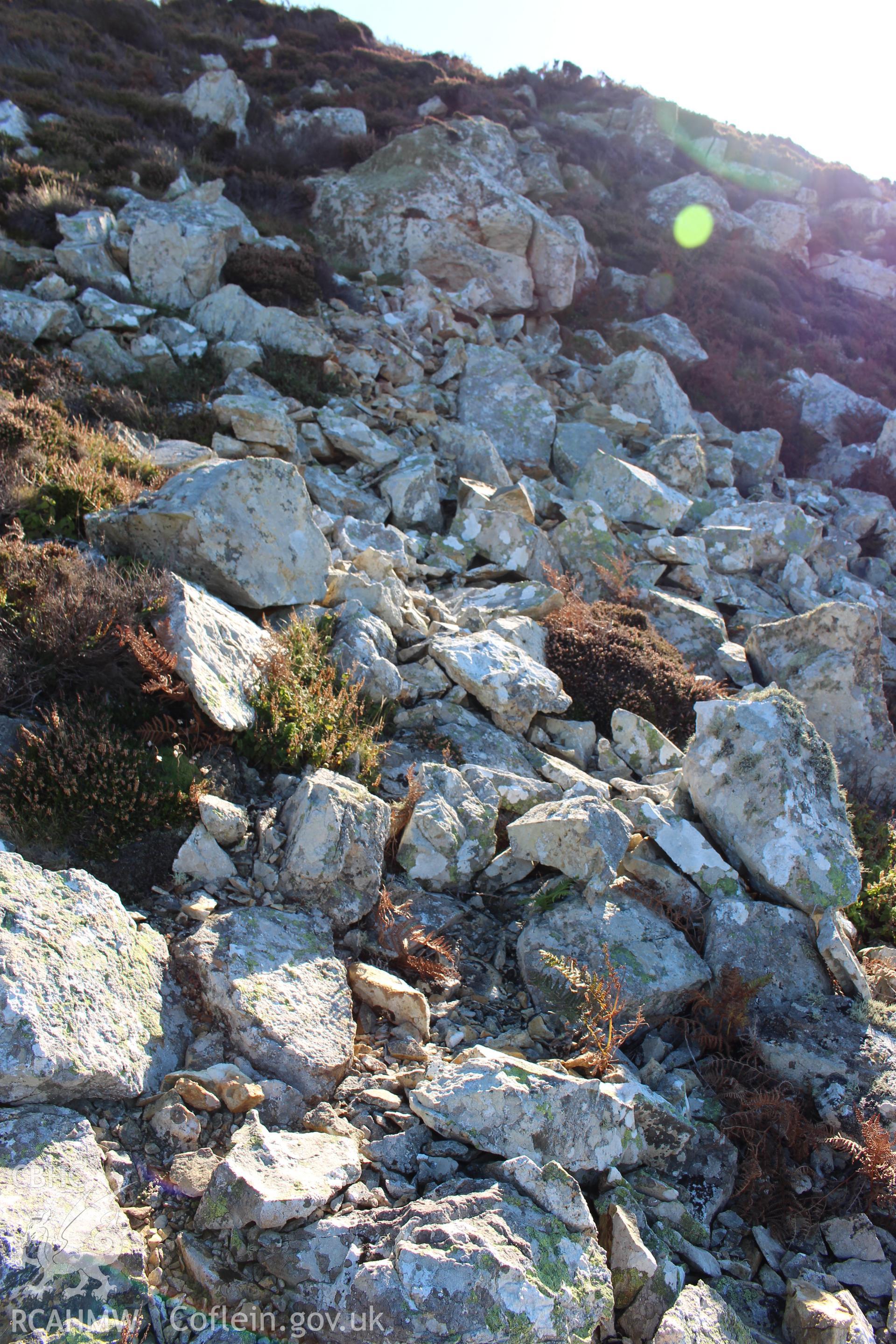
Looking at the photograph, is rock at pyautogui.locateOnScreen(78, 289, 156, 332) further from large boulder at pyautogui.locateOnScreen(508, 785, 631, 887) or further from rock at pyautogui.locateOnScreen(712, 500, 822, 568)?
large boulder at pyautogui.locateOnScreen(508, 785, 631, 887)

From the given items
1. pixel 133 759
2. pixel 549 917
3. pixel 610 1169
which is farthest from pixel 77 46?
pixel 610 1169

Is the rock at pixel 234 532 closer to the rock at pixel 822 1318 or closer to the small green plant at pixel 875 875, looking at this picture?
the small green plant at pixel 875 875

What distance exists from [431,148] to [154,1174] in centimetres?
2129

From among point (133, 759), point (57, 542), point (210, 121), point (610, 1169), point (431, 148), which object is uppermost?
point (431, 148)

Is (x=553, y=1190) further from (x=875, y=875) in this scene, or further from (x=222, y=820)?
(x=875, y=875)

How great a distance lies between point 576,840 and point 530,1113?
1.99 meters

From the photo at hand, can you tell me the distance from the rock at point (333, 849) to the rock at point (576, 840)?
110 cm

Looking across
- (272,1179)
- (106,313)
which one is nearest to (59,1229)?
(272,1179)

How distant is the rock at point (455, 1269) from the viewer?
2.90m

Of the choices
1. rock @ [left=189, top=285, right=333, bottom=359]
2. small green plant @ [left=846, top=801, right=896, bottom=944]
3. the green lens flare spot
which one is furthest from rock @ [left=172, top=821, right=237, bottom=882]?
the green lens flare spot

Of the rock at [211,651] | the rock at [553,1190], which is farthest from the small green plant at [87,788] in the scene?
the rock at [553,1190]

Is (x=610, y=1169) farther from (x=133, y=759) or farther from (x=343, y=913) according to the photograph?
(x=133, y=759)

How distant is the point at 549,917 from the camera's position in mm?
5215

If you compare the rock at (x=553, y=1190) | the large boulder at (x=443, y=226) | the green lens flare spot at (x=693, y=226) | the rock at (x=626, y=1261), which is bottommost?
the rock at (x=626, y=1261)
